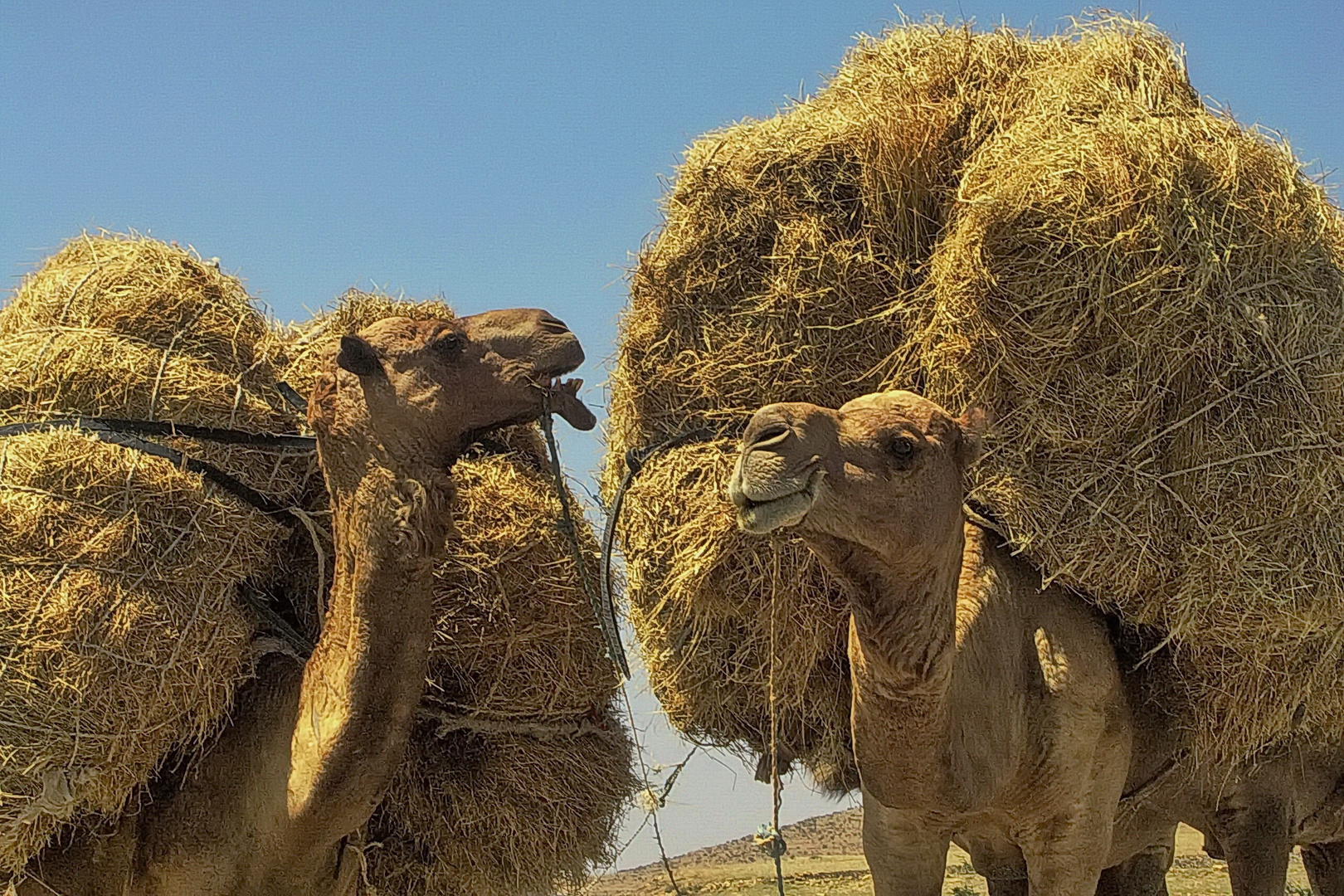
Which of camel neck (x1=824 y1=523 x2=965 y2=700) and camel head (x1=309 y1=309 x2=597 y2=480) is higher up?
camel head (x1=309 y1=309 x2=597 y2=480)

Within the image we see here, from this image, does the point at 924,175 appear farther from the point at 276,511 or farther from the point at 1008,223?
the point at 276,511

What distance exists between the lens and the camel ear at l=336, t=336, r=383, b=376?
496cm

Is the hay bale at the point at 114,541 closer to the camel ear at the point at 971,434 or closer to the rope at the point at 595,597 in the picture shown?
the rope at the point at 595,597

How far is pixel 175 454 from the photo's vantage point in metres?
5.39

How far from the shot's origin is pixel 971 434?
4359 millimetres

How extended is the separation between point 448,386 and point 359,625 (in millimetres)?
887

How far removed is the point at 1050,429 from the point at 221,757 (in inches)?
128

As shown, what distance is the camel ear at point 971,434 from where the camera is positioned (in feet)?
14.1

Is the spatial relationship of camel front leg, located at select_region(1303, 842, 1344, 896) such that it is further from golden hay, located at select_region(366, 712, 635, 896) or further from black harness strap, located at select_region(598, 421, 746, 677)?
black harness strap, located at select_region(598, 421, 746, 677)

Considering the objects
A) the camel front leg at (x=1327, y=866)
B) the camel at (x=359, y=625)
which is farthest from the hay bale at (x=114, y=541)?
the camel front leg at (x=1327, y=866)

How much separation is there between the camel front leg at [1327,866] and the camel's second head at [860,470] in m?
4.93

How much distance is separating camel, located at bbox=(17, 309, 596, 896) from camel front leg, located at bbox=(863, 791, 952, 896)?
1.72m

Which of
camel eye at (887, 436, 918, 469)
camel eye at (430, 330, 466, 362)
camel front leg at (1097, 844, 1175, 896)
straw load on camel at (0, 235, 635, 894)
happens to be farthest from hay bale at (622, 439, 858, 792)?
camel front leg at (1097, 844, 1175, 896)

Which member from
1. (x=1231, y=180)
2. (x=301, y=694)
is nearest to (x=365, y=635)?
(x=301, y=694)
